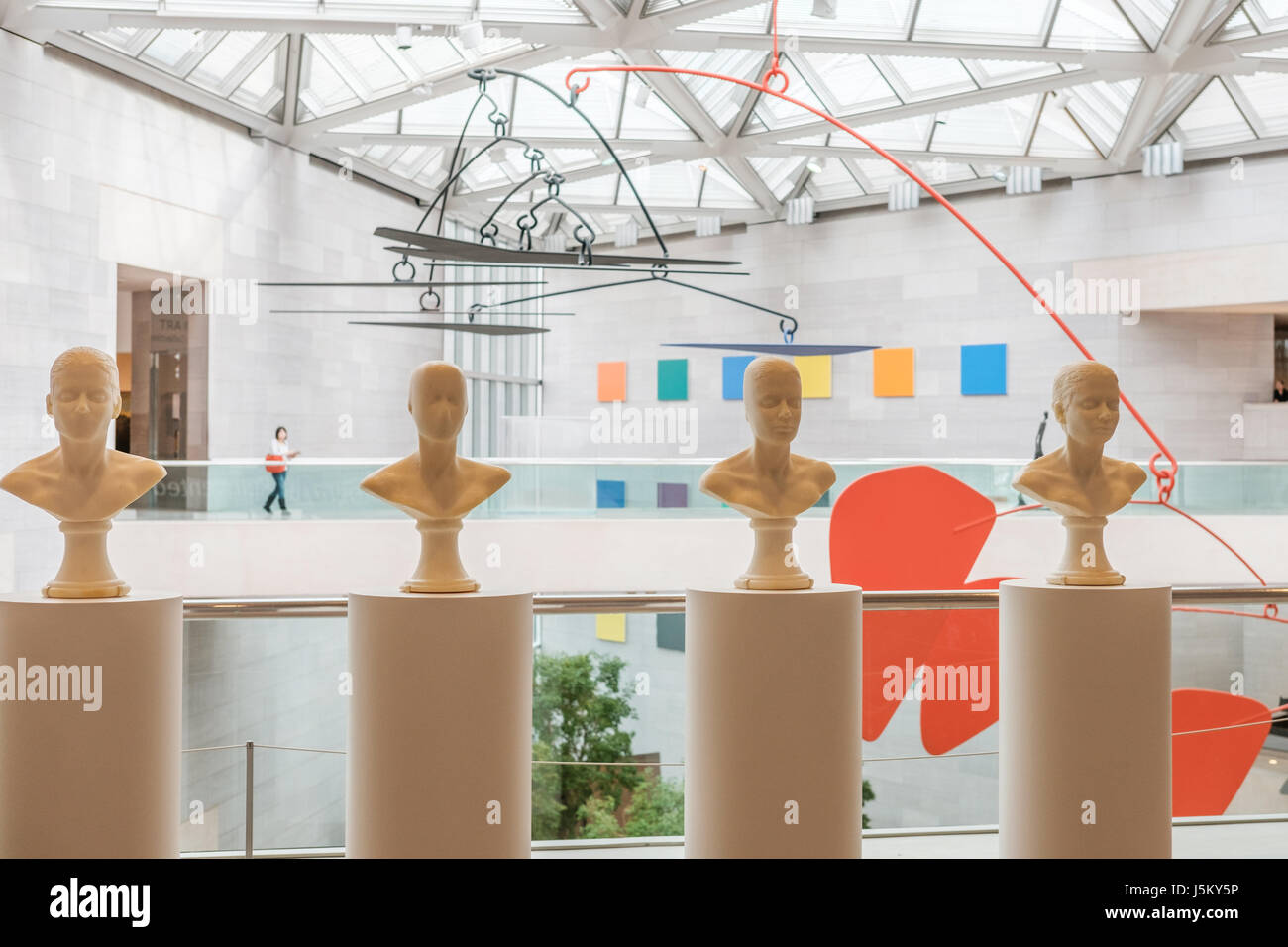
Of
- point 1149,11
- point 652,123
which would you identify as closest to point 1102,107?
point 1149,11

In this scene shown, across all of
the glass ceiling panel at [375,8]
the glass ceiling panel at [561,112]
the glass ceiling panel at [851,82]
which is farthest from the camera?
the glass ceiling panel at [561,112]

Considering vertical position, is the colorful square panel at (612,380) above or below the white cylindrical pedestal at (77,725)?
above

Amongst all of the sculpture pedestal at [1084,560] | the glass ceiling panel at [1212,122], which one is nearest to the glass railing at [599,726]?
the sculpture pedestal at [1084,560]

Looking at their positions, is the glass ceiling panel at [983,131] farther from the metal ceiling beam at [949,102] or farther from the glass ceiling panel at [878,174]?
the metal ceiling beam at [949,102]

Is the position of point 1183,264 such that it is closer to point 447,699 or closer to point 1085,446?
point 1085,446

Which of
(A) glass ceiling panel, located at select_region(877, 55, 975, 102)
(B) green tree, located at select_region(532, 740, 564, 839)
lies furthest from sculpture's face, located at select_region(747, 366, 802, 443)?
(A) glass ceiling panel, located at select_region(877, 55, 975, 102)

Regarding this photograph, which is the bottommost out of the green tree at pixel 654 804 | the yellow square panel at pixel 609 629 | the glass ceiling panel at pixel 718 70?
the yellow square panel at pixel 609 629

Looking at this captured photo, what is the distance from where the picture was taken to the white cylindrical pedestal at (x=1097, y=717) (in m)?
2.06

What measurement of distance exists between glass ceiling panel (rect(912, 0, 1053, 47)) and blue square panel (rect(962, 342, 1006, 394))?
188 inches

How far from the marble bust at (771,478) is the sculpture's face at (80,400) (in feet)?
3.80

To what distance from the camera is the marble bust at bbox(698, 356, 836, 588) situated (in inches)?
81.4
